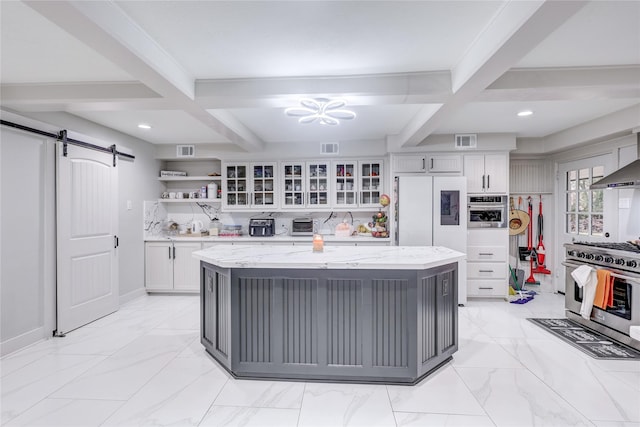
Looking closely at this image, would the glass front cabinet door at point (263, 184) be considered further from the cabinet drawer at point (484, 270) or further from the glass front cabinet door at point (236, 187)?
the cabinet drawer at point (484, 270)

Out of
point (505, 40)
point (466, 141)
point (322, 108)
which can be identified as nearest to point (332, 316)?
point (322, 108)

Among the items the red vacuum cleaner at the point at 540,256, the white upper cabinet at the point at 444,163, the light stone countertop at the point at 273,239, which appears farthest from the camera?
the red vacuum cleaner at the point at 540,256

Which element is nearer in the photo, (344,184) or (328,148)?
(328,148)

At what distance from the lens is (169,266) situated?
4.79 meters

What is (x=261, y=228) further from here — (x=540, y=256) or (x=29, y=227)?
(x=540, y=256)

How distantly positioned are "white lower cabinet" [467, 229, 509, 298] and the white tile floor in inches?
52.5

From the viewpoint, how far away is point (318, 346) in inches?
93.3

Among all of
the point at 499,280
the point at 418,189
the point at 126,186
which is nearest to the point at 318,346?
the point at 418,189

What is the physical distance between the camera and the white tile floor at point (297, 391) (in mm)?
1957

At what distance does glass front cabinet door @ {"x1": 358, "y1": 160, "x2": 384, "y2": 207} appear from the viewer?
4.95m

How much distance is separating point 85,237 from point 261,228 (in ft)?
7.53

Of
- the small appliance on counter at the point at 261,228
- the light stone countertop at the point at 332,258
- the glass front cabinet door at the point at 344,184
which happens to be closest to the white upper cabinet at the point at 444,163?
the glass front cabinet door at the point at 344,184

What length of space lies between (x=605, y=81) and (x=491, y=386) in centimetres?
248

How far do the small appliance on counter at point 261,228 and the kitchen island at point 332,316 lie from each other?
8.38 feet
